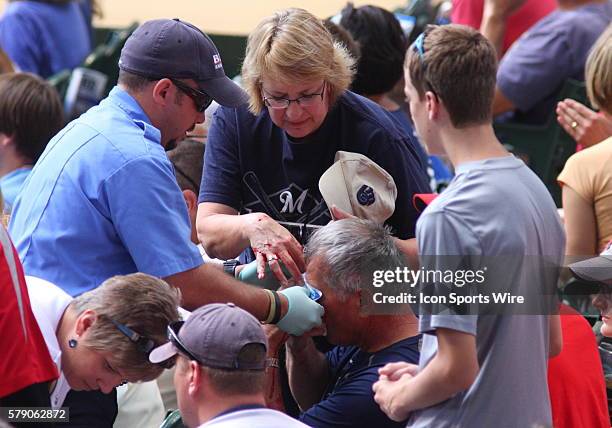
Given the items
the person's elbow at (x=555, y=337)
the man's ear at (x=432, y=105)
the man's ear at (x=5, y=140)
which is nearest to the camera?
the man's ear at (x=432, y=105)

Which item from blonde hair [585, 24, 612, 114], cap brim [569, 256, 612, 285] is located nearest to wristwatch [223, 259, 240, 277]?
cap brim [569, 256, 612, 285]

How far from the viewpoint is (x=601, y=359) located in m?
3.88

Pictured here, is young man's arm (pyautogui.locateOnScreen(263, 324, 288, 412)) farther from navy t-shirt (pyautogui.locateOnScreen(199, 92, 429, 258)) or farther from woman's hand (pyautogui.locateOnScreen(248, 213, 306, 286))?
navy t-shirt (pyautogui.locateOnScreen(199, 92, 429, 258))

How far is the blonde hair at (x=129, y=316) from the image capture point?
10.5 feet

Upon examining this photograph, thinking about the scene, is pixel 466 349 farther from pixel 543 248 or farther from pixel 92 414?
pixel 92 414

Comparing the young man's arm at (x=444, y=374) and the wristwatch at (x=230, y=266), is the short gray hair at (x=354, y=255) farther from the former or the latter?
the young man's arm at (x=444, y=374)

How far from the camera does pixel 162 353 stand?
3084 millimetres

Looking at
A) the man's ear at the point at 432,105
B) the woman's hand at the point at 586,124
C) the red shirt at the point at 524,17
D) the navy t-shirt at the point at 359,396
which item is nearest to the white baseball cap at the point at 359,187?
the navy t-shirt at the point at 359,396

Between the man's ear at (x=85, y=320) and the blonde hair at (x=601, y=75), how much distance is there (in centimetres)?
204

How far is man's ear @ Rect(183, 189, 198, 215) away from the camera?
176 inches

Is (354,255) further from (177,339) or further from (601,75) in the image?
(601,75)

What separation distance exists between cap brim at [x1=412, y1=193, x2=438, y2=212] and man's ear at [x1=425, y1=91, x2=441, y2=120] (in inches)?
19.7

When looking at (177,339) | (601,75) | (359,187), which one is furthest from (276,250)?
(601,75)

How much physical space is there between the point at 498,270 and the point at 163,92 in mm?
1256
